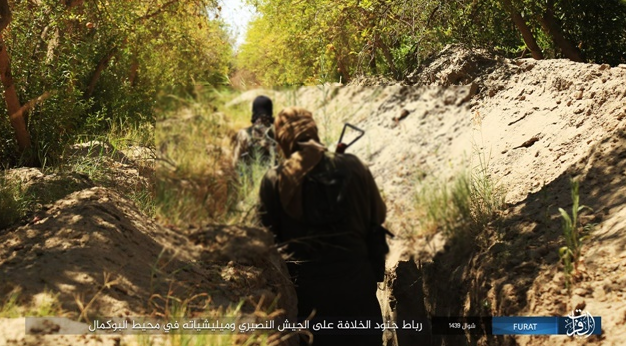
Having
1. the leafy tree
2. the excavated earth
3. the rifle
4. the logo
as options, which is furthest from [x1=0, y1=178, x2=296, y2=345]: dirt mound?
the leafy tree

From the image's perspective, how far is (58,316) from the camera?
460 centimetres

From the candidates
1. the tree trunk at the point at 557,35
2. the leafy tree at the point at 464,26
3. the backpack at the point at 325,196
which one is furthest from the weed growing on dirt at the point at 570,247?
the tree trunk at the point at 557,35

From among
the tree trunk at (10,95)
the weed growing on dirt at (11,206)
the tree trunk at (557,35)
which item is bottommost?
the weed growing on dirt at (11,206)

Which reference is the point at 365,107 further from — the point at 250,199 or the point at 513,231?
the point at 513,231

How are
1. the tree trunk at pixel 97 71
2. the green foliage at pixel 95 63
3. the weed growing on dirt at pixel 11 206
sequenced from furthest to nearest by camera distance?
the tree trunk at pixel 97 71 → the green foliage at pixel 95 63 → the weed growing on dirt at pixel 11 206

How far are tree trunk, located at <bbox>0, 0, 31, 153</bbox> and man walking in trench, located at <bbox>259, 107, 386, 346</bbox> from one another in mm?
4055

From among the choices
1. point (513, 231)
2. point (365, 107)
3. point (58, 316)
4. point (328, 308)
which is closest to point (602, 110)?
point (513, 231)

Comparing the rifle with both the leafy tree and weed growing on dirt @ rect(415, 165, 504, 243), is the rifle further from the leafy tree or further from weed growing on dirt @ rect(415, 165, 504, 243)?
the leafy tree

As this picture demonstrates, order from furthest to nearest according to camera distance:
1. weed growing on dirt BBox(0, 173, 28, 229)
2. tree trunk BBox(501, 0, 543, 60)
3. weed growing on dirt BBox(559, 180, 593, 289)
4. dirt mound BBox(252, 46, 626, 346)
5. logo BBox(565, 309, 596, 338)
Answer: tree trunk BBox(501, 0, 543, 60)
weed growing on dirt BBox(0, 173, 28, 229)
weed growing on dirt BBox(559, 180, 593, 289)
dirt mound BBox(252, 46, 626, 346)
logo BBox(565, 309, 596, 338)

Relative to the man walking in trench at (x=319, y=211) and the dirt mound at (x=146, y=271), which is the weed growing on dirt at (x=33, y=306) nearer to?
the dirt mound at (x=146, y=271)

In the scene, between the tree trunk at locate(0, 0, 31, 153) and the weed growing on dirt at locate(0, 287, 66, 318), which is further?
the tree trunk at locate(0, 0, 31, 153)

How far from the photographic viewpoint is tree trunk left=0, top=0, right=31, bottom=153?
7438 millimetres

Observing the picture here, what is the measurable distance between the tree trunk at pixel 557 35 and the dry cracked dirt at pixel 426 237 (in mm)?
5551

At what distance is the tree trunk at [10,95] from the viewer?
7438mm
